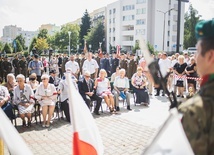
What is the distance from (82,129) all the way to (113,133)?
4.82 m

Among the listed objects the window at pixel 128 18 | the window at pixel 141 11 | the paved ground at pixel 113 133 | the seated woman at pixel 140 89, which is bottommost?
the paved ground at pixel 113 133

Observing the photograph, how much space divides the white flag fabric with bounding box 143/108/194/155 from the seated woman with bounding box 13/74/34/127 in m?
6.71

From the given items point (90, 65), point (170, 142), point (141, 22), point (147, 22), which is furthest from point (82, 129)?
point (141, 22)

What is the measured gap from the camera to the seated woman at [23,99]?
7.27m

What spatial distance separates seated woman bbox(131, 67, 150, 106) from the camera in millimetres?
10039

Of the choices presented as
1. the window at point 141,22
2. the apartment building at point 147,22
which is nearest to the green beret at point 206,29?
the apartment building at point 147,22

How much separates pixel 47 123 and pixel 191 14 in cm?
7155

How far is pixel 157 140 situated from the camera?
104 cm

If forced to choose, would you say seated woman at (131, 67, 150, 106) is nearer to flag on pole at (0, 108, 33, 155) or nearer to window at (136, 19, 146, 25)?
flag on pole at (0, 108, 33, 155)

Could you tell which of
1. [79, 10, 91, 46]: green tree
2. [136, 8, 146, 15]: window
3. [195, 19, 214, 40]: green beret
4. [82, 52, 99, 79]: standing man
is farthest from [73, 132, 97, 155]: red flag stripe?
[79, 10, 91, 46]: green tree

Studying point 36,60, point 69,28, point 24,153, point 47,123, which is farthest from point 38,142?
point 69,28

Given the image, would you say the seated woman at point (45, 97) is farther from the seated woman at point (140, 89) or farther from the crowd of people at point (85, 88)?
the seated woman at point (140, 89)

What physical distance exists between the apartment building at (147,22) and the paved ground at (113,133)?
50.6 meters

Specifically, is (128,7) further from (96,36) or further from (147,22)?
(96,36)
